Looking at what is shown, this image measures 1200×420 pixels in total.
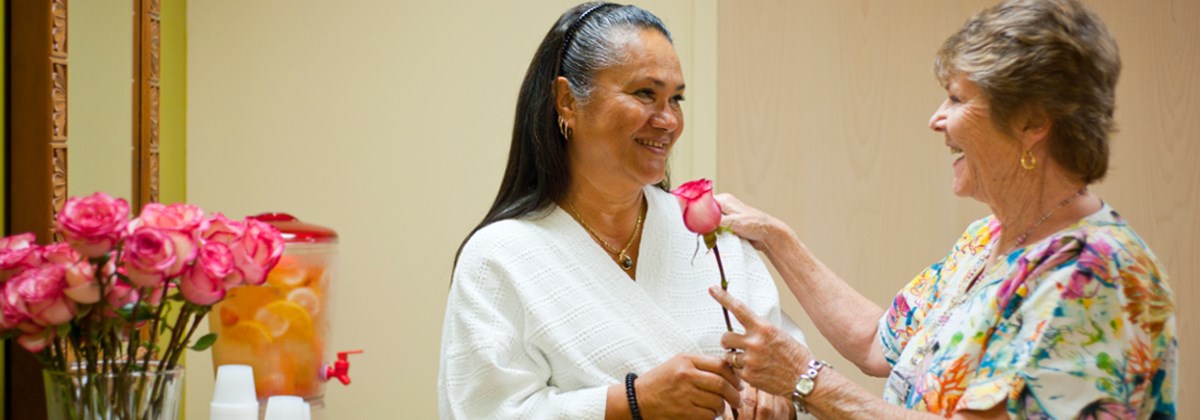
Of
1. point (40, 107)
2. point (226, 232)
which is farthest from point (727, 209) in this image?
point (40, 107)

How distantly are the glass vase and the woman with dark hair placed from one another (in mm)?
508

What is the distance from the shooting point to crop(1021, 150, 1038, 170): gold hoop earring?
1623 millimetres

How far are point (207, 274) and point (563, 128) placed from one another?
0.75 metres

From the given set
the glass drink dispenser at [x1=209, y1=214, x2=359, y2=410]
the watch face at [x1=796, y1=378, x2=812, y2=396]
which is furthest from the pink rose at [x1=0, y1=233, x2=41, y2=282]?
the watch face at [x1=796, y1=378, x2=812, y2=396]

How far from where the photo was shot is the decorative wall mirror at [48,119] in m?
1.59

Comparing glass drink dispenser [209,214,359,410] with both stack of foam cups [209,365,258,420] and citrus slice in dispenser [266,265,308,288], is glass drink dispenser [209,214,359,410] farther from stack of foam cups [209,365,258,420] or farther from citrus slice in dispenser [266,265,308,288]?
stack of foam cups [209,365,258,420]

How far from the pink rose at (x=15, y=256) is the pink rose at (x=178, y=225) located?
11 centimetres

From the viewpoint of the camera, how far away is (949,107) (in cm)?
171

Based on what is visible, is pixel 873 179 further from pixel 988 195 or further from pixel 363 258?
pixel 988 195

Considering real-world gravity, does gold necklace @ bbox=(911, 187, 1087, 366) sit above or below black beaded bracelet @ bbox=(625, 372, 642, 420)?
above

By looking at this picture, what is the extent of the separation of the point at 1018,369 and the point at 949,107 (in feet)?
1.31

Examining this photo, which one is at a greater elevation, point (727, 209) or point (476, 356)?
point (727, 209)

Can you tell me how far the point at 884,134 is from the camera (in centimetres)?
328

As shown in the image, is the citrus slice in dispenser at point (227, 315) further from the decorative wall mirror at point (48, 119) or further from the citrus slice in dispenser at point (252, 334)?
the decorative wall mirror at point (48, 119)
